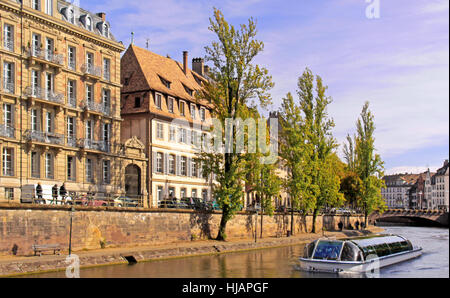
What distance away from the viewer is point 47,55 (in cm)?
4547

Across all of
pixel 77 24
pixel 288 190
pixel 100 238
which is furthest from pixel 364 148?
pixel 100 238

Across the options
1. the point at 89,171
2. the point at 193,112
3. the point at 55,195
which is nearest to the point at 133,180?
the point at 89,171

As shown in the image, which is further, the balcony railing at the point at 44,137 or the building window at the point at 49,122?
the building window at the point at 49,122

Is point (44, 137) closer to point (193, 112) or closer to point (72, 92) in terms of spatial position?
point (72, 92)

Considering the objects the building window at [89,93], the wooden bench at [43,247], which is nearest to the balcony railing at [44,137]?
the building window at [89,93]

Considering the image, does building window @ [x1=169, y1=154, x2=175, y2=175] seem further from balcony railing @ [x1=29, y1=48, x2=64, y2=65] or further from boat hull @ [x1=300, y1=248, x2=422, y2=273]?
boat hull @ [x1=300, y1=248, x2=422, y2=273]

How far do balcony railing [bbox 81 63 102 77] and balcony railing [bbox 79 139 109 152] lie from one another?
538 cm

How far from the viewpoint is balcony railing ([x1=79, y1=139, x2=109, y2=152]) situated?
4856 centimetres

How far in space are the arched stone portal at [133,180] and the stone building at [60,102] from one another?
9 cm

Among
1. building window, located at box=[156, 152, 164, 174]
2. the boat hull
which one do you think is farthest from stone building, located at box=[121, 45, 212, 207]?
the boat hull

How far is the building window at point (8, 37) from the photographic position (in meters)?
42.5

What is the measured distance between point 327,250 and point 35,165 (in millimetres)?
22242

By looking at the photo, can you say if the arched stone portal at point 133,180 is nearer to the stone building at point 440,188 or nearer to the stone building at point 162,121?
the stone building at point 162,121
